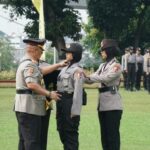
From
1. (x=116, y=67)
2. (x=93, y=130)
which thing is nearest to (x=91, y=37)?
(x=93, y=130)

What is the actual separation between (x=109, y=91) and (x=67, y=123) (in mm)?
758

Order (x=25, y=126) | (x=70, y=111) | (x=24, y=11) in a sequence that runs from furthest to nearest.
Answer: (x=24, y=11)
(x=70, y=111)
(x=25, y=126)

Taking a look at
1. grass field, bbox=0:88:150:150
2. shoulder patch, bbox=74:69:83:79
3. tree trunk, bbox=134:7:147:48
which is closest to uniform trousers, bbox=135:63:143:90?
grass field, bbox=0:88:150:150

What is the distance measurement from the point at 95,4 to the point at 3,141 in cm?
3706

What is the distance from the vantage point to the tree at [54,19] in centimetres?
4581

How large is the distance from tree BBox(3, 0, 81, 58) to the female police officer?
35.8 metres

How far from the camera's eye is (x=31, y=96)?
8.89 meters

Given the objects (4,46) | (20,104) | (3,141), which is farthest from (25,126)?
(4,46)

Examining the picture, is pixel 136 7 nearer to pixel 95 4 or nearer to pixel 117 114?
pixel 95 4

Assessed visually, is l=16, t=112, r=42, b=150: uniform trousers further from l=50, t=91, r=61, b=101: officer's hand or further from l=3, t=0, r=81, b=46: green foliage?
l=3, t=0, r=81, b=46: green foliage

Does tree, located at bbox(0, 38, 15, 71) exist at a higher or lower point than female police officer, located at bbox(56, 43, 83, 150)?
higher

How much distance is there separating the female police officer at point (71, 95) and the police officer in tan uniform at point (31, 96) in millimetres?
430

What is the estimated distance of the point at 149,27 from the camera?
178 ft

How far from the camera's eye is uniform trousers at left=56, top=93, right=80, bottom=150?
31.3ft
